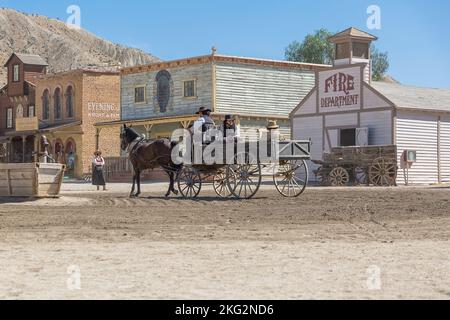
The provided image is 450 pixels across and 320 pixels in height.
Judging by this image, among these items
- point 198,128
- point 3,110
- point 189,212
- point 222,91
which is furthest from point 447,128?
point 3,110

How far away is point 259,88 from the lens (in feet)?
136

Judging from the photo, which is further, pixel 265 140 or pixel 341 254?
pixel 265 140

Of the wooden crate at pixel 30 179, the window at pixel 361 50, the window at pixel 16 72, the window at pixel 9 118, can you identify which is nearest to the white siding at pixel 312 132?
the window at pixel 361 50

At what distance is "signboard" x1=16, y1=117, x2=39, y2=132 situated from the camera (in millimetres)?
49938

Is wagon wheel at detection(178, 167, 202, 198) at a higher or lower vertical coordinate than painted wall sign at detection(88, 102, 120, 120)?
lower

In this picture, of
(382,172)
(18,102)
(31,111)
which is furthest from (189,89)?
(18,102)

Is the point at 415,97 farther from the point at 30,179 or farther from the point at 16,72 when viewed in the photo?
the point at 16,72

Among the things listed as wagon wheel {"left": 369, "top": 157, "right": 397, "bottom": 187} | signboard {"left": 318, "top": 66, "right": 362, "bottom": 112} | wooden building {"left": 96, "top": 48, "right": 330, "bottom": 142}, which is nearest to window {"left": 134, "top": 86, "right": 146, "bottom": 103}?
wooden building {"left": 96, "top": 48, "right": 330, "bottom": 142}

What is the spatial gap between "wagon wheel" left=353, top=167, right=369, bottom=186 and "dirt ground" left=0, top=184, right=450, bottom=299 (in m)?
12.5

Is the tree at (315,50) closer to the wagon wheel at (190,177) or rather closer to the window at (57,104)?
the window at (57,104)

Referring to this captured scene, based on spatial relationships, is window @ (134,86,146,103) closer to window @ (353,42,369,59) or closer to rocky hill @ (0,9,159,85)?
window @ (353,42,369,59)

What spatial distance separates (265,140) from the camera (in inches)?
770
